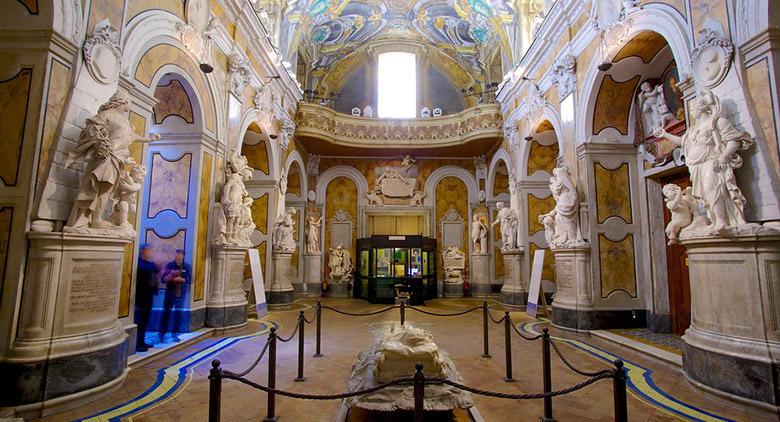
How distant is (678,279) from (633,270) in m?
0.70

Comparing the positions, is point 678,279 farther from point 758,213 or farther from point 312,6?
point 312,6

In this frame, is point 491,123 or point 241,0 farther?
point 491,123

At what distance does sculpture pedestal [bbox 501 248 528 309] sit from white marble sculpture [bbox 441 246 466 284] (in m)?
3.53

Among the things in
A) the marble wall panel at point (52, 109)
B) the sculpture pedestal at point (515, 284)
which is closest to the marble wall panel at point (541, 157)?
the sculpture pedestal at point (515, 284)

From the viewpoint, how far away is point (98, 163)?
161 inches

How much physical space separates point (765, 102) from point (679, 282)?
4059 mm

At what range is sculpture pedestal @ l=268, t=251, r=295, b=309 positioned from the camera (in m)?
11.1

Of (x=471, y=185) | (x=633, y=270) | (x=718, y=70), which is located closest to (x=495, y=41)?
(x=471, y=185)

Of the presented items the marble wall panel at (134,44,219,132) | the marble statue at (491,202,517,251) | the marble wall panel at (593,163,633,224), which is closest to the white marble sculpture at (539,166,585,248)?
the marble wall panel at (593,163,633,224)

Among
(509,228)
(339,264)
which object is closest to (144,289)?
(509,228)

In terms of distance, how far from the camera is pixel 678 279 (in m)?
7.10

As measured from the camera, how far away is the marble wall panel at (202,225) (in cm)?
706

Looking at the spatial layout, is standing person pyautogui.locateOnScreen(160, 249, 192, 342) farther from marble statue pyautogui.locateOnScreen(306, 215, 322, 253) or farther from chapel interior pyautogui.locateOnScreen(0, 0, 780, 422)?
marble statue pyautogui.locateOnScreen(306, 215, 322, 253)

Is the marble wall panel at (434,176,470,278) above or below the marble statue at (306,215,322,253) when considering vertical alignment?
above
